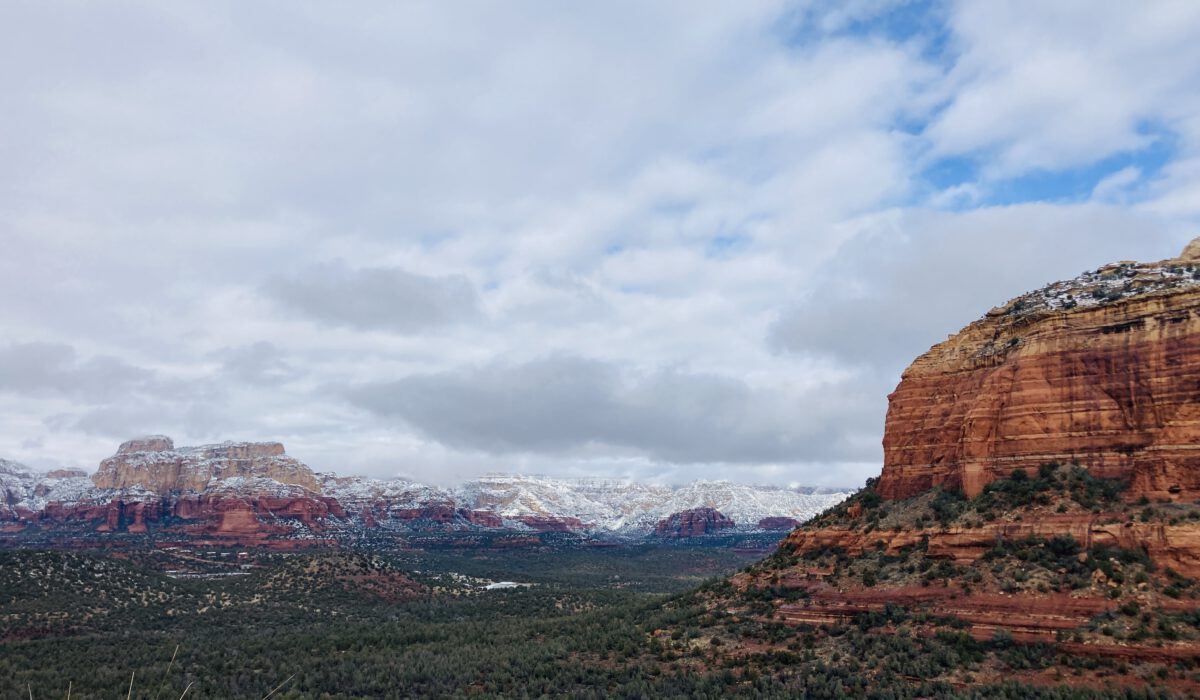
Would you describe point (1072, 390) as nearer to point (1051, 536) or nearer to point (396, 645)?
point (1051, 536)

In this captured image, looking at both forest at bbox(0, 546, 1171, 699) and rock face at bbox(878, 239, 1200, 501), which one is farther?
rock face at bbox(878, 239, 1200, 501)

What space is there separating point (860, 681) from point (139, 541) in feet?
581

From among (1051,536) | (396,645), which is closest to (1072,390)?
(1051,536)

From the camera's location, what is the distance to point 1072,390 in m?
38.8

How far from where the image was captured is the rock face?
35344 mm

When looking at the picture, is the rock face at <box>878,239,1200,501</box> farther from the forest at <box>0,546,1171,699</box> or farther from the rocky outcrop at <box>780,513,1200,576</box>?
the forest at <box>0,546,1171,699</box>

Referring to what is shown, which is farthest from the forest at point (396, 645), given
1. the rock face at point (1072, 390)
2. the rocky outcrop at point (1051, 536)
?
the rock face at point (1072, 390)

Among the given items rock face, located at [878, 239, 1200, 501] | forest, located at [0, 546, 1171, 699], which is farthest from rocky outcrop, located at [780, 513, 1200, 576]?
forest, located at [0, 546, 1171, 699]

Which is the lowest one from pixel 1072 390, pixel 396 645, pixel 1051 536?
pixel 396 645

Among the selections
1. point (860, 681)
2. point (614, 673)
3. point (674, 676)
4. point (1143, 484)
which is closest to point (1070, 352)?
point (1143, 484)

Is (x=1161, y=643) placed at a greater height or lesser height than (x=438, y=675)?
greater

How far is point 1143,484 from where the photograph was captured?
35.1m

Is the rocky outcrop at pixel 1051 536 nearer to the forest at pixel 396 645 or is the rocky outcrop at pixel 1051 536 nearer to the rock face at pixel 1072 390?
the rock face at pixel 1072 390

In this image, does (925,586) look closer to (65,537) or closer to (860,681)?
(860,681)
